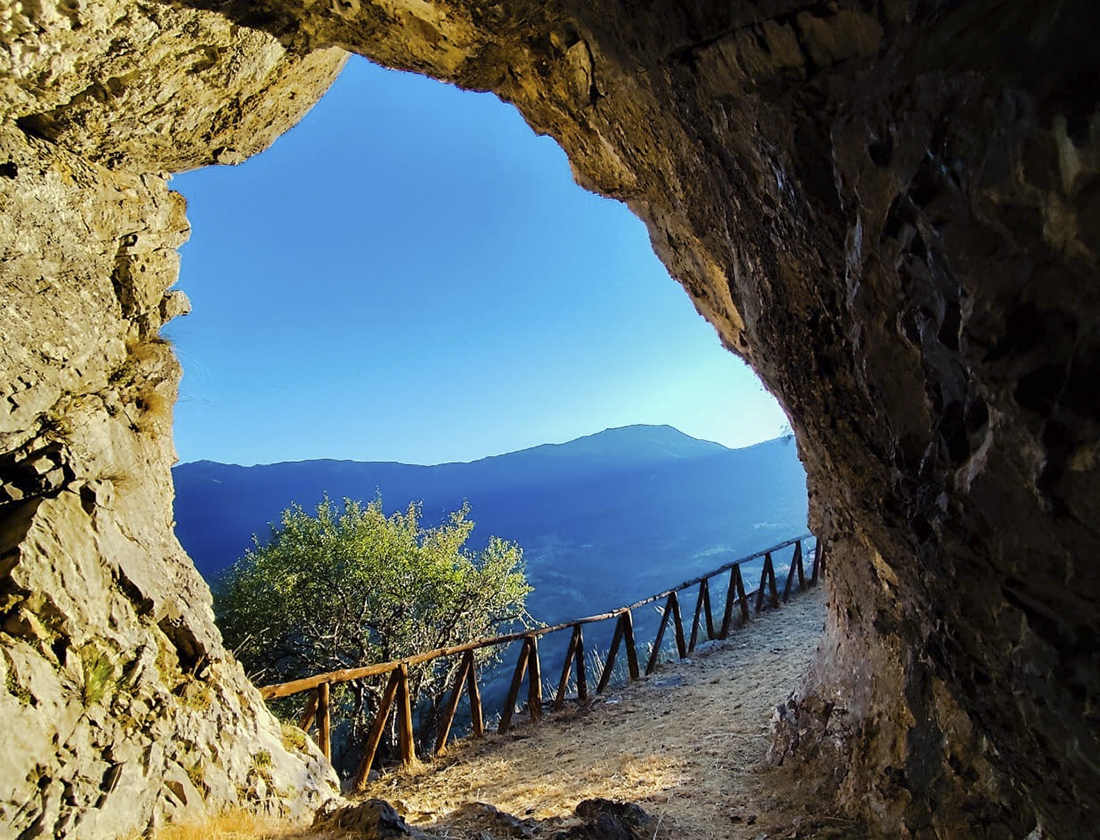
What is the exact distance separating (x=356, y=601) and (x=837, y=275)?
16.3 metres

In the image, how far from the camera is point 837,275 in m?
2.73

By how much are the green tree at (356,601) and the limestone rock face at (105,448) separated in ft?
33.3

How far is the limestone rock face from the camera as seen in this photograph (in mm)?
3555

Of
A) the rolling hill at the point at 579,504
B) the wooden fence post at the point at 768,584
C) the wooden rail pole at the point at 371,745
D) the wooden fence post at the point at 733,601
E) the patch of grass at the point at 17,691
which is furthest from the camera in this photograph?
the rolling hill at the point at 579,504

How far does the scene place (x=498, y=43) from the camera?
438 centimetres

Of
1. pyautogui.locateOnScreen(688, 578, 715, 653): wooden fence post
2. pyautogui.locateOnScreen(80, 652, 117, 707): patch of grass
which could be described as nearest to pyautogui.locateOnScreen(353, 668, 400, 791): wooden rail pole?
pyautogui.locateOnScreen(80, 652, 117, 707): patch of grass

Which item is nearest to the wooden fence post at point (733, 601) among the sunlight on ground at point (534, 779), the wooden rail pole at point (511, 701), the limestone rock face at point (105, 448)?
the wooden rail pole at point (511, 701)

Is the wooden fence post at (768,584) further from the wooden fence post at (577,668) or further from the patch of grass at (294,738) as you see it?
the patch of grass at (294,738)

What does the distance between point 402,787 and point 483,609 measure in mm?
10248

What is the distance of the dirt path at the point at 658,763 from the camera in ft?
15.4

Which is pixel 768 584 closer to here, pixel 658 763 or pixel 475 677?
pixel 475 677

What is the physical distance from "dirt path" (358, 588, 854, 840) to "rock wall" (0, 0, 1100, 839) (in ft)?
2.59

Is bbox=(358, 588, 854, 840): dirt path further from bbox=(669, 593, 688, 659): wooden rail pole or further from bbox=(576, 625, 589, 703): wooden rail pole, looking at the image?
bbox=(669, 593, 688, 659): wooden rail pole

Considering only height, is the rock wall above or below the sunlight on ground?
above
